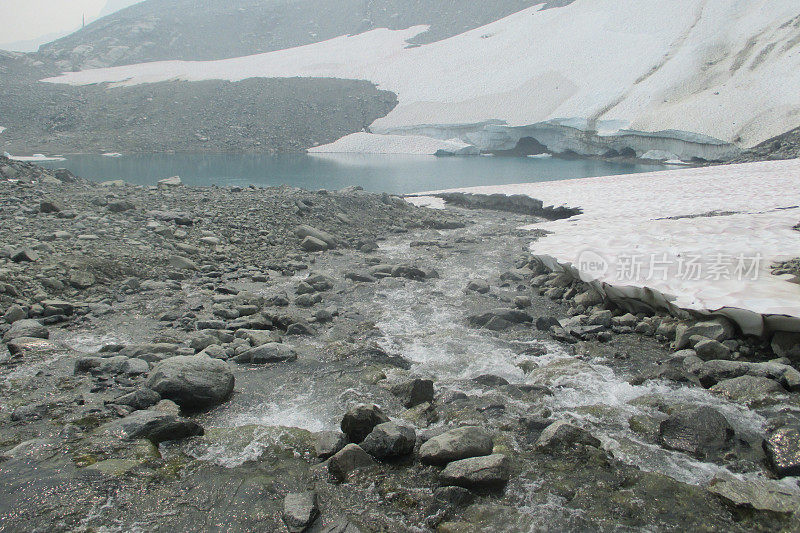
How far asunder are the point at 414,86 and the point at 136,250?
4601cm

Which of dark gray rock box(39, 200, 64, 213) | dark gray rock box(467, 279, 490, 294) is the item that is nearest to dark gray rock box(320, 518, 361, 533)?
dark gray rock box(467, 279, 490, 294)

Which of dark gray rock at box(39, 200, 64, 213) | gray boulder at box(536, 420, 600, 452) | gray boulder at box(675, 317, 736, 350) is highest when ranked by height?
dark gray rock at box(39, 200, 64, 213)

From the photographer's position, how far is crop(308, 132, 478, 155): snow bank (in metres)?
40.3

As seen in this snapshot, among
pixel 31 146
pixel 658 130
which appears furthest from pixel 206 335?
pixel 31 146

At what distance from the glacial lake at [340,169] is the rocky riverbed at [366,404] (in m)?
14.7

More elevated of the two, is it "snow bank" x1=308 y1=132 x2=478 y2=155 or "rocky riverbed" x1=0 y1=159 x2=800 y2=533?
"snow bank" x1=308 y1=132 x2=478 y2=155

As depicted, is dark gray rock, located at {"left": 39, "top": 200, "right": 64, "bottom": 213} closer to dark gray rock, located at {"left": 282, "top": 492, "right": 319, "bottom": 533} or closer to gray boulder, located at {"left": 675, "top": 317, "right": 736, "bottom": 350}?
dark gray rock, located at {"left": 282, "top": 492, "right": 319, "bottom": 533}

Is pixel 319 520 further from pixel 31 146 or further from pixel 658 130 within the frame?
pixel 31 146

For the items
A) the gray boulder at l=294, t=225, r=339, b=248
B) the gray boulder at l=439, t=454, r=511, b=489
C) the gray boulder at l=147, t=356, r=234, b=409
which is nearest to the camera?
the gray boulder at l=439, t=454, r=511, b=489

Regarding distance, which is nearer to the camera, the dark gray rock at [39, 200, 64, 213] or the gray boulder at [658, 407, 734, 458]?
the gray boulder at [658, 407, 734, 458]

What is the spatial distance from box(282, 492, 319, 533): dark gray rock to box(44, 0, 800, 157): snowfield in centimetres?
3007

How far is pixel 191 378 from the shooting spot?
4562 millimetres

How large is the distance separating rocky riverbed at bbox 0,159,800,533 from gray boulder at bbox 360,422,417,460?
0.02m

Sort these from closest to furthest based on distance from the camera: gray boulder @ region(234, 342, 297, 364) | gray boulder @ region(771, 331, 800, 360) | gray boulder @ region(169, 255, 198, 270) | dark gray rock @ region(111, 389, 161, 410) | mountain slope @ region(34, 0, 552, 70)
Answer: dark gray rock @ region(111, 389, 161, 410), gray boulder @ region(771, 331, 800, 360), gray boulder @ region(234, 342, 297, 364), gray boulder @ region(169, 255, 198, 270), mountain slope @ region(34, 0, 552, 70)
